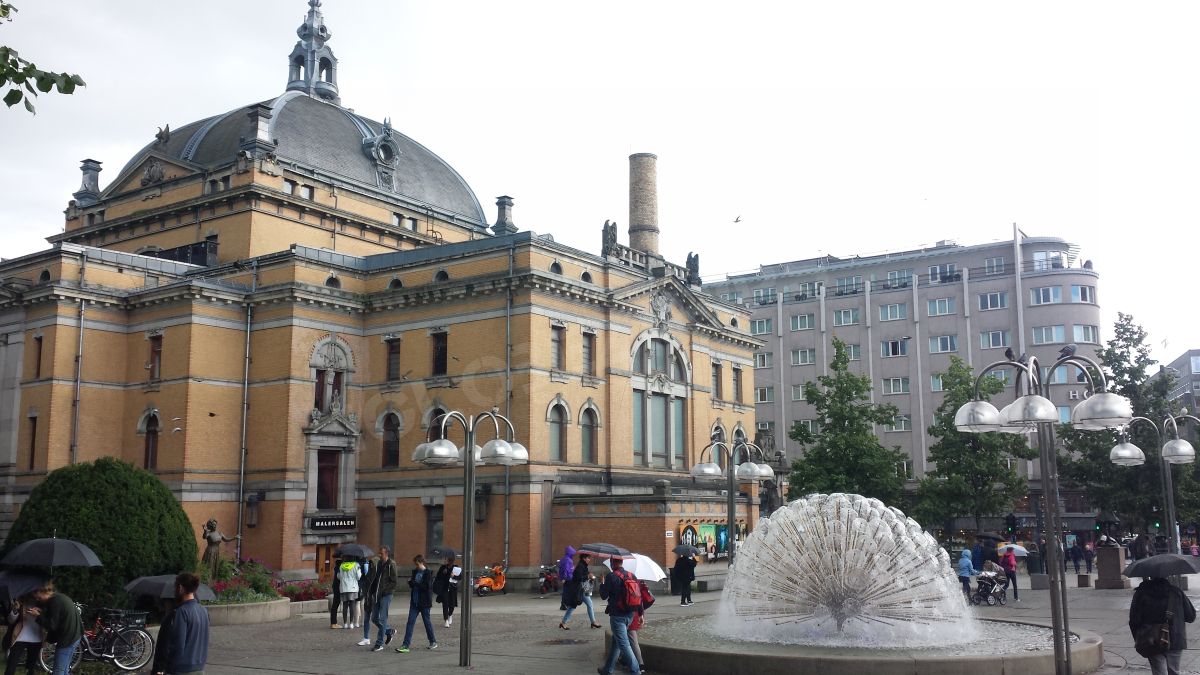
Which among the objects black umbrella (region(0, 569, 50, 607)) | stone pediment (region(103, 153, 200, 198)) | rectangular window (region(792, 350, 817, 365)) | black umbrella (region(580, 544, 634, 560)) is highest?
stone pediment (region(103, 153, 200, 198))

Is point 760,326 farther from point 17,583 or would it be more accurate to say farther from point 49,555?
point 17,583

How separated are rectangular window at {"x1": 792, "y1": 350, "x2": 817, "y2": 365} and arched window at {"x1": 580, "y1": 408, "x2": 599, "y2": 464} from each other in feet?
123

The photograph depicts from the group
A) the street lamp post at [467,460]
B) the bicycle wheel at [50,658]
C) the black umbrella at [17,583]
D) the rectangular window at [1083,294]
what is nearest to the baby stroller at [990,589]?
the street lamp post at [467,460]

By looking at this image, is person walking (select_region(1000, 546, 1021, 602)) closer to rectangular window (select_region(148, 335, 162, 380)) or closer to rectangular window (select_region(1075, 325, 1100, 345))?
rectangular window (select_region(148, 335, 162, 380))

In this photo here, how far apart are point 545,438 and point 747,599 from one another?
21.9 meters

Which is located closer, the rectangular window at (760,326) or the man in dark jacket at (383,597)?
the man in dark jacket at (383,597)

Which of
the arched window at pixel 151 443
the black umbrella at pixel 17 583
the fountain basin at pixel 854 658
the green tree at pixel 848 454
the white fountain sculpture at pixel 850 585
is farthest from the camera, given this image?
the green tree at pixel 848 454

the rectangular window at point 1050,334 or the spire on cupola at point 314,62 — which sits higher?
the spire on cupola at point 314,62

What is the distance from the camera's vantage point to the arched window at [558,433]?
1598 inches

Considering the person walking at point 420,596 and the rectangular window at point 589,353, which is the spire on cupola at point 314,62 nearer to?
the rectangular window at point 589,353

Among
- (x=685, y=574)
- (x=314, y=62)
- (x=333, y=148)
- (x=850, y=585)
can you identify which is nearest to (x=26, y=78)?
(x=850, y=585)

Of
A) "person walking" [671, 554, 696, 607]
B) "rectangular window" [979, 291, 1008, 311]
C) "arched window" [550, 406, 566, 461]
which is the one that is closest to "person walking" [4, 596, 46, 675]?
"person walking" [671, 554, 696, 607]

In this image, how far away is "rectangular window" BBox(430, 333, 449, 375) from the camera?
42.2m

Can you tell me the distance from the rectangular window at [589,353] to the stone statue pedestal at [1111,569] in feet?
61.0
